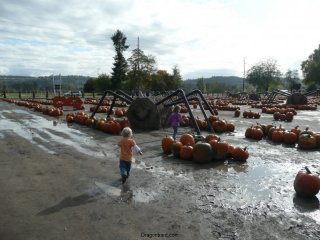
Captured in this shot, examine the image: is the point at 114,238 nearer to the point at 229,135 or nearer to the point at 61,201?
the point at 61,201

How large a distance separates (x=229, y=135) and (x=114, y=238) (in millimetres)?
10365

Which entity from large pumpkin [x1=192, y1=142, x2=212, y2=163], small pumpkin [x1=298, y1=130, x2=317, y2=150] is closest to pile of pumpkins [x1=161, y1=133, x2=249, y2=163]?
large pumpkin [x1=192, y1=142, x2=212, y2=163]

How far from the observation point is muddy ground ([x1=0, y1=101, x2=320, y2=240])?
5.28 m

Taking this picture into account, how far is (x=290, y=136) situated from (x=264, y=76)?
94.8m

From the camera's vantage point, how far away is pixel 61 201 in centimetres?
648

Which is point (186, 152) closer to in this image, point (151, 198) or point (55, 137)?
point (151, 198)

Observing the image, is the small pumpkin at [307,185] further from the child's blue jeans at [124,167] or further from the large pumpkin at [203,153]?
the child's blue jeans at [124,167]

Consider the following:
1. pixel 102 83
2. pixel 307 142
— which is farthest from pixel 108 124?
pixel 102 83

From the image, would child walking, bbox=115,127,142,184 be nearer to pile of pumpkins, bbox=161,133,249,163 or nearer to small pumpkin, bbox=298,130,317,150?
pile of pumpkins, bbox=161,133,249,163

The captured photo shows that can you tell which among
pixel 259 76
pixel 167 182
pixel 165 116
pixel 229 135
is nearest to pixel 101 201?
pixel 167 182

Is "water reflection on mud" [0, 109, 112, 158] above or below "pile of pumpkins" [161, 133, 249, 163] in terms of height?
below

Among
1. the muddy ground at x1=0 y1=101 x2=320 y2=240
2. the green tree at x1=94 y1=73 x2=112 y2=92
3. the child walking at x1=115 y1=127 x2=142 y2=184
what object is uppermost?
the green tree at x1=94 y1=73 x2=112 y2=92

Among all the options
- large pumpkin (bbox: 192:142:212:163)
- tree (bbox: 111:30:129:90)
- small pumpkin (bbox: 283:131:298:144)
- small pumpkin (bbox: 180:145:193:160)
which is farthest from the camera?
tree (bbox: 111:30:129:90)

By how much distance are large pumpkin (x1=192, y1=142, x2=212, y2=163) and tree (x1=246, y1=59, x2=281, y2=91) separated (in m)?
95.2
